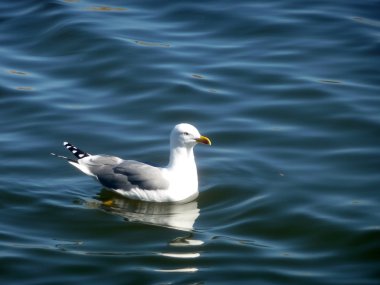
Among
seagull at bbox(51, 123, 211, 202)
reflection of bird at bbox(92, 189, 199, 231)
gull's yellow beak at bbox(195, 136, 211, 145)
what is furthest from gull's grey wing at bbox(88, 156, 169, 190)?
gull's yellow beak at bbox(195, 136, 211, 145)

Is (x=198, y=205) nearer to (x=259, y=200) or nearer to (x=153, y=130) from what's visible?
(x=259, y=200)

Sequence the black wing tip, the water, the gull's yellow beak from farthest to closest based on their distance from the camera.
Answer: the black wing tip → the gull's yellow beak → the water

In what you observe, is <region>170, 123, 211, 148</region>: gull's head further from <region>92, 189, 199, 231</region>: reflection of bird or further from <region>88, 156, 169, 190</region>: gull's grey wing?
<region>92, 189, 199, 231</region>: reflection of bird

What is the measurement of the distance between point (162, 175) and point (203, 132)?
2310 mm

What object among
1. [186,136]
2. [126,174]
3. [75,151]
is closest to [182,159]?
[186,136]

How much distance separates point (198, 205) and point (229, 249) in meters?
1.35

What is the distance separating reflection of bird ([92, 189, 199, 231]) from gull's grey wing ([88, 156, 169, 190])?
222 millimetres

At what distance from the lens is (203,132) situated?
13938 millimetres

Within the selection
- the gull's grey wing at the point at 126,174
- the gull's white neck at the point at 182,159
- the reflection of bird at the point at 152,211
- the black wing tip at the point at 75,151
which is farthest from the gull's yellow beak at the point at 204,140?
the black wing tip at the point at 75,151

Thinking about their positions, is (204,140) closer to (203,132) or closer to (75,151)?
(75,151)

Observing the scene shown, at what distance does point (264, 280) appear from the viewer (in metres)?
9.89

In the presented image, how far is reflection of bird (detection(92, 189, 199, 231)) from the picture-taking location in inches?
444

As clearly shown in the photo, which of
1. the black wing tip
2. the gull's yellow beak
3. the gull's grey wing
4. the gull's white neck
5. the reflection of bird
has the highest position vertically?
the gull's yellow beak

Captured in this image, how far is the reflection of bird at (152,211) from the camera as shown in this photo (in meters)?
11.3
